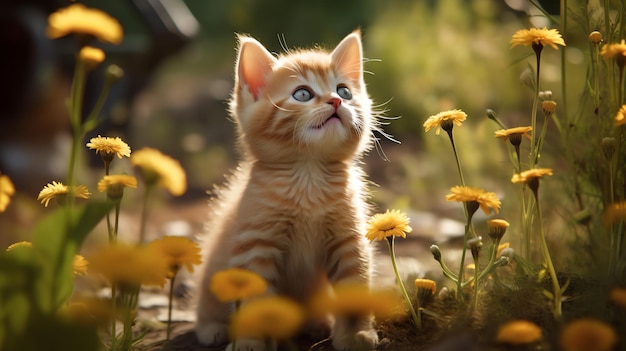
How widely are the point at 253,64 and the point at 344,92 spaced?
0.87 feet

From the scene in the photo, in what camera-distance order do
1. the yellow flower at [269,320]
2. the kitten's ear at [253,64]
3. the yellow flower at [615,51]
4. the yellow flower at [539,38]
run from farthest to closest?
the kitten's ear at [253,64], the yellow flower at [539,38], the yellow flower at [615,51], the yellow flower at [269,320]

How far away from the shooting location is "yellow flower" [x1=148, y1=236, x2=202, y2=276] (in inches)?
49.8

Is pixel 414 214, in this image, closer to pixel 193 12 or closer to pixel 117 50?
pixel 117 50

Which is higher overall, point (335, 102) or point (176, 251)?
point (335, 102)

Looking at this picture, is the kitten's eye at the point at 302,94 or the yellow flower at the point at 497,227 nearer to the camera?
the yellow flower at the point at 497,227

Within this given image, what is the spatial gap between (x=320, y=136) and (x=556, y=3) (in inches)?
38.3

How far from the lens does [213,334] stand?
181cm

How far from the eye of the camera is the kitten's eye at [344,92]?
1.86 meters

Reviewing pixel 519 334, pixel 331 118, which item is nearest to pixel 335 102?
pixel 331 118

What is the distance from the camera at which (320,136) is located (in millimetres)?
1725

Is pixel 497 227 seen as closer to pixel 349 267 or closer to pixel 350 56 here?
pixel 349 267

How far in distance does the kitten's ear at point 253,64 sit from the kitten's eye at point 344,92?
200 mm

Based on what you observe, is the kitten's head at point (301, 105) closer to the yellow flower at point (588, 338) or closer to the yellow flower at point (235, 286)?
the yellow flower at point (235, 286)

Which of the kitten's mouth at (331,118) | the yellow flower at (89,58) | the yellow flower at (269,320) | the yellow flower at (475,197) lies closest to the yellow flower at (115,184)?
the yellow flower at (89,58)
